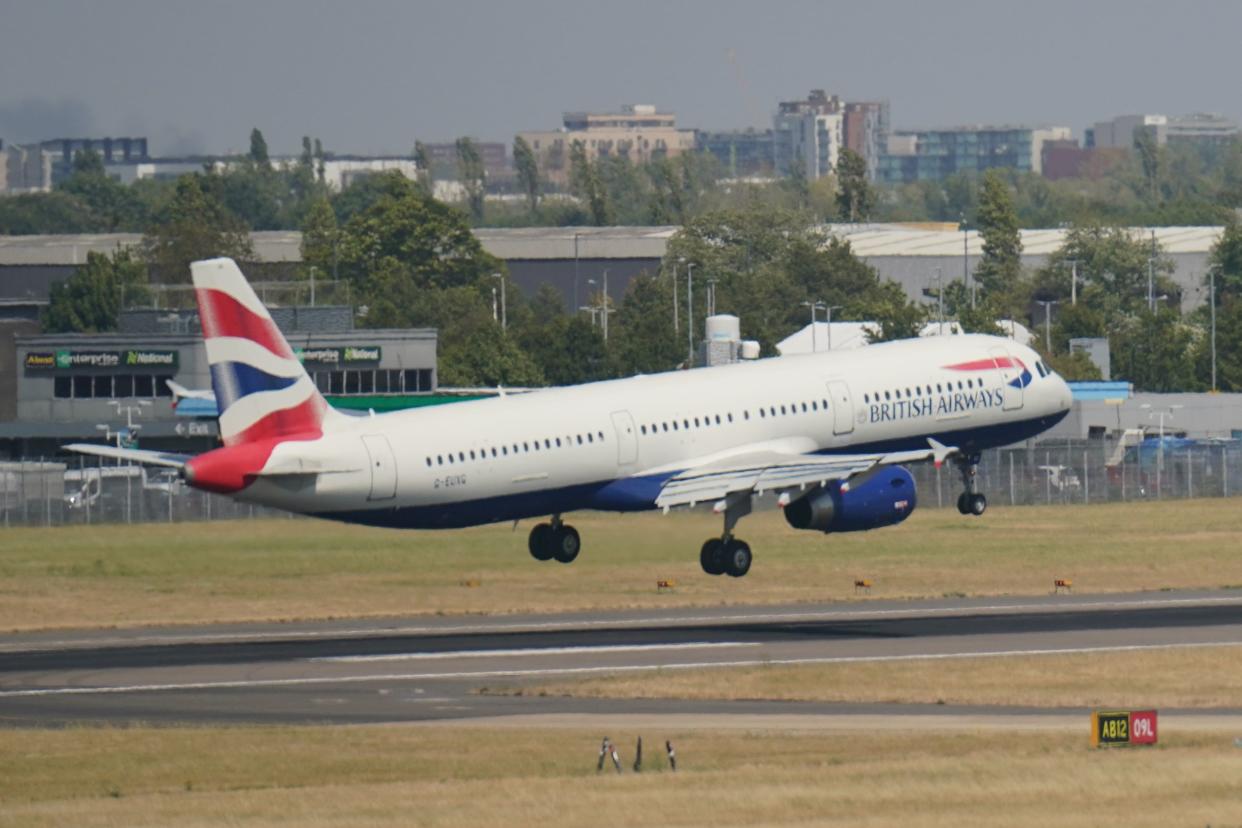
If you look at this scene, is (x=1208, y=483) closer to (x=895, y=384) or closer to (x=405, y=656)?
(x=895, y=384)

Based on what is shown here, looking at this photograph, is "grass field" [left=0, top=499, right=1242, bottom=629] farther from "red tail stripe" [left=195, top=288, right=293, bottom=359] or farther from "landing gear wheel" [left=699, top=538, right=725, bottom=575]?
"red tail stripe" [left=195, top=288, right=293, bottom=359]

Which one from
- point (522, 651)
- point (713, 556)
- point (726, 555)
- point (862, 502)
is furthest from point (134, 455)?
point (862, 502)

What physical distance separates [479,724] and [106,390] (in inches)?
3724

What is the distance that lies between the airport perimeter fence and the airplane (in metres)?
34.7

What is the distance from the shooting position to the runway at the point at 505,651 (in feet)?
213

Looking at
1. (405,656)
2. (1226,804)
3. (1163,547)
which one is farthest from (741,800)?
(1163,547)

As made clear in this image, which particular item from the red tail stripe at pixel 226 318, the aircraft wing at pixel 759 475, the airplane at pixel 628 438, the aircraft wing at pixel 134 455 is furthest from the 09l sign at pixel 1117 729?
the aircraft wing at pixel 134 455

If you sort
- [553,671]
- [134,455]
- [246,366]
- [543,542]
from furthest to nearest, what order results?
1. [543,542]
2. [246,366]
3. [134,455]
4. [553,671]

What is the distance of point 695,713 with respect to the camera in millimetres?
63875

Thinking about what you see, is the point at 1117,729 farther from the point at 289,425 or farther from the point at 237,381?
the point at 237,381

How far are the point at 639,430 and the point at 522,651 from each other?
852 cm

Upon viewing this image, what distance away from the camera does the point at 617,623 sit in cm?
8312

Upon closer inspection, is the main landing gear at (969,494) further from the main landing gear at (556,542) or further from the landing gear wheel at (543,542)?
the landing gear wheel at (543,542)

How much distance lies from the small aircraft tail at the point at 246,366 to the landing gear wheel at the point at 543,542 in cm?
1243
